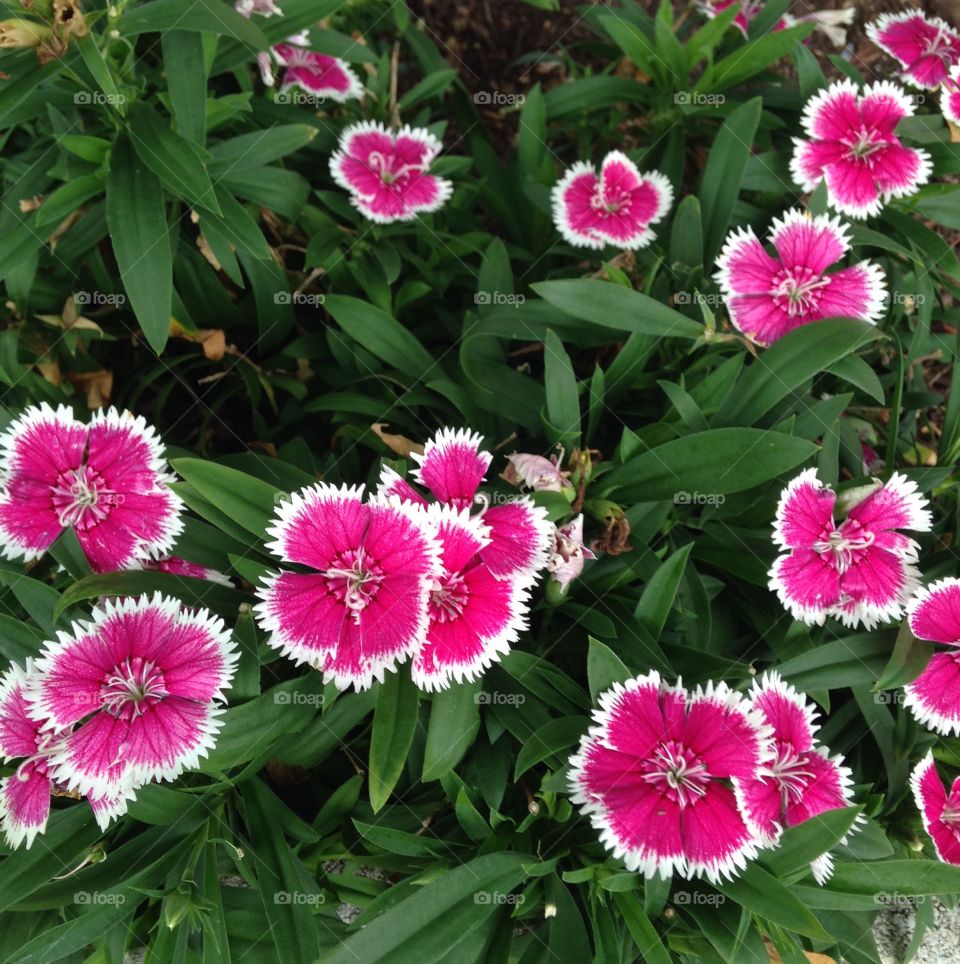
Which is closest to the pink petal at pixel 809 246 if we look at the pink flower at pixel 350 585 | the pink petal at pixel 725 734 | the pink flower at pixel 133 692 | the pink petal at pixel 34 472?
the pink petal at pixel 725 734

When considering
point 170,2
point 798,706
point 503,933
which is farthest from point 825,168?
point 503,933

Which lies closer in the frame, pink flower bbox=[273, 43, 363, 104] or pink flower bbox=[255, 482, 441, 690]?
pink flower bbox=[255, 482, 441, 690]

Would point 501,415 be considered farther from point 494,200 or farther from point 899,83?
point 899,83

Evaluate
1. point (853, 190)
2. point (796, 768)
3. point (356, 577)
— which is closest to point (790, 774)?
point (796, 768)

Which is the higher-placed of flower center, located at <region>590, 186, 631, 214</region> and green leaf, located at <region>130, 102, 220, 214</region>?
flower center, located at <region>590, 186, 631, 214</region>

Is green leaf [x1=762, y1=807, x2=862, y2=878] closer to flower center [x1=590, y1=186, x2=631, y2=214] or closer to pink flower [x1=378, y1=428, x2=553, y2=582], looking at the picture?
pink flower [x1=378, y1=428, x2=553, y2=582]

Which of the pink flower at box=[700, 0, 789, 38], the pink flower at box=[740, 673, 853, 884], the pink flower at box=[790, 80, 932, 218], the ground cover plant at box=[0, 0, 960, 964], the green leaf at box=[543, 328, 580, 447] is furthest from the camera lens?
the pink flower at box=[700, 0, 789, 38]

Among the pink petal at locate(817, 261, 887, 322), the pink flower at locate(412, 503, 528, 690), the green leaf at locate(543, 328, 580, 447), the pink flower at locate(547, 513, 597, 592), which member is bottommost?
the pink flower at locate(412, 503, 528, 690)

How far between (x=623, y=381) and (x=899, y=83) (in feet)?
5.25

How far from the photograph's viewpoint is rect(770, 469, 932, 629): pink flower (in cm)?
178

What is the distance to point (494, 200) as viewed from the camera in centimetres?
266

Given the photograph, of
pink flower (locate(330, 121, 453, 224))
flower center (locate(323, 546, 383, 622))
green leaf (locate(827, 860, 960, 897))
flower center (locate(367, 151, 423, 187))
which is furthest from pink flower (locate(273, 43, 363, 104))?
green leaf (locate(827, 860, 960, 897))

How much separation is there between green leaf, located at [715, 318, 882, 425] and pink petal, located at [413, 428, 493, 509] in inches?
27.8

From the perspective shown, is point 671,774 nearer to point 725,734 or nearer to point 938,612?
point 725,734
